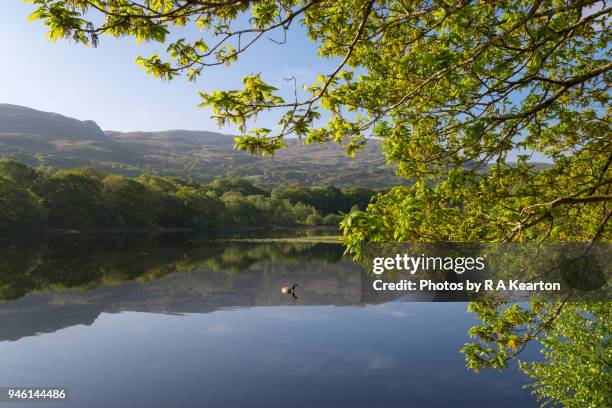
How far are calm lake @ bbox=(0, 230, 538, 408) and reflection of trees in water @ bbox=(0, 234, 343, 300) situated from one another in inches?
20.4

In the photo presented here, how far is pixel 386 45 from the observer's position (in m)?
9.46

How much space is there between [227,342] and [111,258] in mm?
41273

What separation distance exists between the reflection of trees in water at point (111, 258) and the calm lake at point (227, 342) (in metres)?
0.52

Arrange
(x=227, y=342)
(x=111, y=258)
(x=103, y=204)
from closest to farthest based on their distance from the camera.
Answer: (x=227, y=342) → (x=111, y=258) → (x=103, y=204)

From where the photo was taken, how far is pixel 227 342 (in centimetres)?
2814

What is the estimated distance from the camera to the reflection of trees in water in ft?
151

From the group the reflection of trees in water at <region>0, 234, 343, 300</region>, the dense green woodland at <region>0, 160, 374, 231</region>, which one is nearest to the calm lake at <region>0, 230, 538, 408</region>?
the reflection of trees in water at <region>0, 234, 343, 300</region>

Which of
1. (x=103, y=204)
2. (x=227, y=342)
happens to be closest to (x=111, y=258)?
(x=227, y=342)

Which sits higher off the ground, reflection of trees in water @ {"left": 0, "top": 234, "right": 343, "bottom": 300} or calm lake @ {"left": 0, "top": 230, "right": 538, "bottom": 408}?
calm lake @ {"left": 0, "top": 230, "right": 538, "bottom": 408}

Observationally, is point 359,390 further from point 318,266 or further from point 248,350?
point 318,266

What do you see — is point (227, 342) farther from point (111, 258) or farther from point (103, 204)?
point (103, 204)

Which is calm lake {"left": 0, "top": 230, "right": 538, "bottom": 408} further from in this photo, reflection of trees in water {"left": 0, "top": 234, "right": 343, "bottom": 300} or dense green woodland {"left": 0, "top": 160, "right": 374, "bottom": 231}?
dense green woodland {"left": 0, "top": 160, "right": 374, "bottom": 231}

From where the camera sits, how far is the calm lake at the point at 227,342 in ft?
67.2

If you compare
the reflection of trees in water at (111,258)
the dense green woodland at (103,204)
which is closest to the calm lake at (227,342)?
the reflection of trees in water at (111,258)
